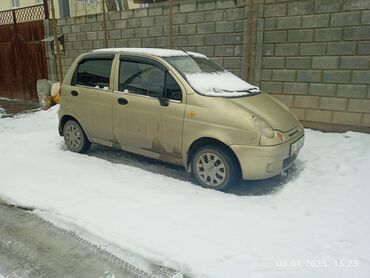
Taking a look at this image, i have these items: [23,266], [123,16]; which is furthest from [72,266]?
[123,16]

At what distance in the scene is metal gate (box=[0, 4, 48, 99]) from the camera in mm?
11211

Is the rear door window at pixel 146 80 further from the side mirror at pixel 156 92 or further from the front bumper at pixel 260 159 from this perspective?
the front bumper at pixel 260 159

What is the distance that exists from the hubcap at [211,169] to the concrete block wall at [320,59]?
2967 millimetres

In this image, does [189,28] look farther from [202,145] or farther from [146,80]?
[202,145]

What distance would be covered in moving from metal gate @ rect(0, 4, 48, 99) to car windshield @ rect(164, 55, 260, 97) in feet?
25.3

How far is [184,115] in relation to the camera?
4383mm

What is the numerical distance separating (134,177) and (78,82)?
2.05m

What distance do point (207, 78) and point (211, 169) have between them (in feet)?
4.20

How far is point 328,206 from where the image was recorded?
12.3 ft

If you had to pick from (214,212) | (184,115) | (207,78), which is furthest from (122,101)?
(214,212)

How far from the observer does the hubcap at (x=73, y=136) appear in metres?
5.71

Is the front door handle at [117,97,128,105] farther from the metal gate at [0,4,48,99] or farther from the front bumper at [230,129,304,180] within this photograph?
the metal gate at [0,4,48,99]

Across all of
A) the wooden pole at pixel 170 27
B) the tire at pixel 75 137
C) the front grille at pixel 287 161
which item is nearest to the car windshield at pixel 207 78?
the front grille at pixel 287 161

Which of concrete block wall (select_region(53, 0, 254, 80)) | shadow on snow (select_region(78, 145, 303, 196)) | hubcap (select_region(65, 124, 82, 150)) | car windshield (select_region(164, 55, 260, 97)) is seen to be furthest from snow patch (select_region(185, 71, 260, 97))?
hubcap (select_region(65, 124, 82, 150))
